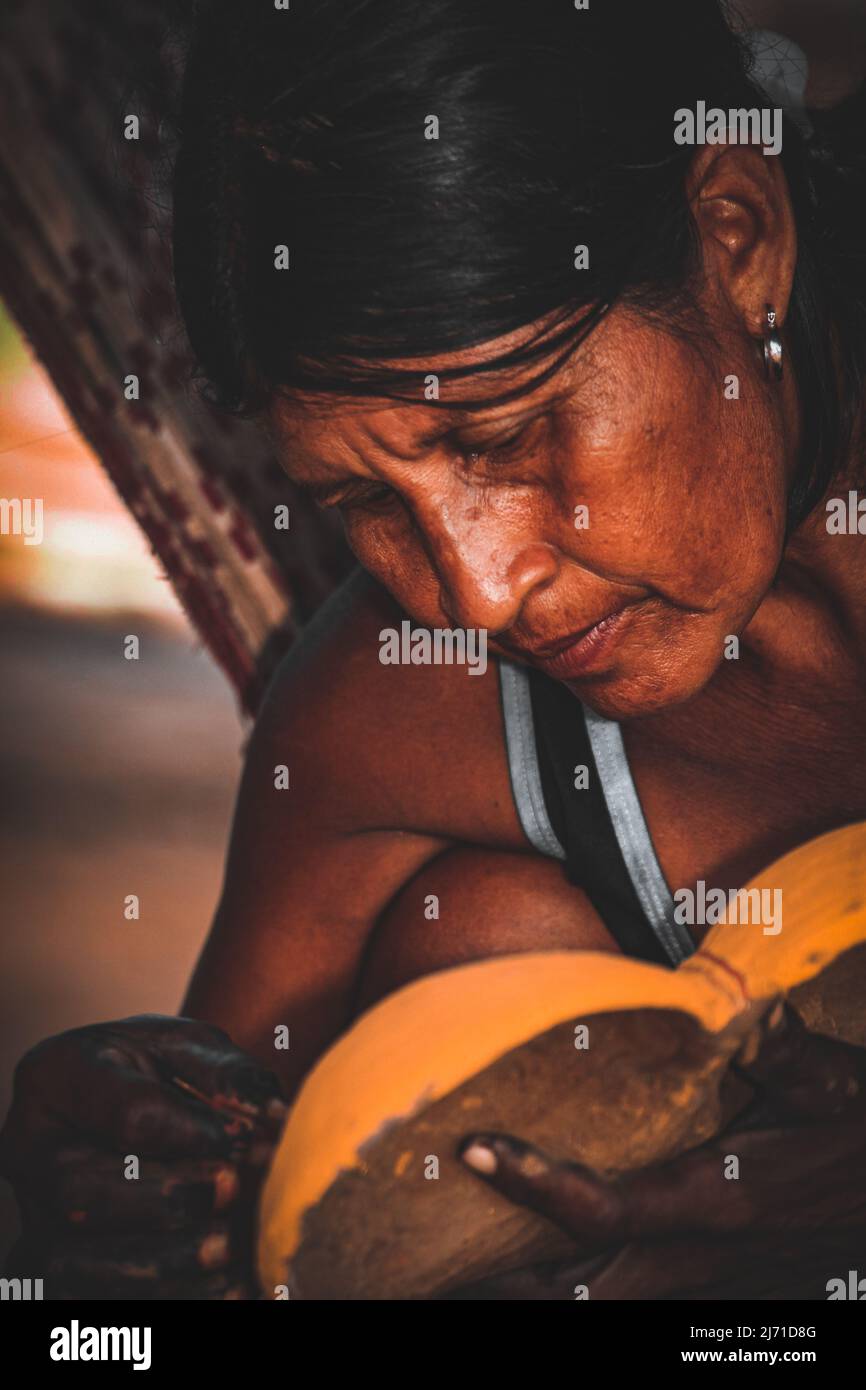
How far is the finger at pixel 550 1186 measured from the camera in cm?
50

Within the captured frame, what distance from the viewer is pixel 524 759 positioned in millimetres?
675

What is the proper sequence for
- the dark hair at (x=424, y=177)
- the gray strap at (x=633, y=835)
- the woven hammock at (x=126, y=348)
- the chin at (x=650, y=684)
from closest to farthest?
the dark hair at (x=424, y=177) → the chin at (x=650, y=684) → the gray strap at (x=633, y=835) → the woven hammock at (x=126, y=348)

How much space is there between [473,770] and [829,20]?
0.37 meters

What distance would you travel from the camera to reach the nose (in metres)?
0.47

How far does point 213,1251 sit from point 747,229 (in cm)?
42

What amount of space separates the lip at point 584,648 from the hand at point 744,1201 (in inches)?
6.0

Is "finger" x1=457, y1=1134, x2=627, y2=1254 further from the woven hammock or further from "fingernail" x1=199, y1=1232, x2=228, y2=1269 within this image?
the woven hammock

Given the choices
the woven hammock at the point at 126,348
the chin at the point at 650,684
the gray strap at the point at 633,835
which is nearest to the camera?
the chin at the point at 650,684

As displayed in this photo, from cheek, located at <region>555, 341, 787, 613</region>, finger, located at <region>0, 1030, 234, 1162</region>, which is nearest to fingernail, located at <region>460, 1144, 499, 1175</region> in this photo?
finger, located at <region>0, 1030, 234, 1162</region>

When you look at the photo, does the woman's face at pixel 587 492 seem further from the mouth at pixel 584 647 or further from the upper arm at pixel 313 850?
the upper arm at pixel 313 850

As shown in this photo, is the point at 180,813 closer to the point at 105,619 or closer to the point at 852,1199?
the point at 105,619

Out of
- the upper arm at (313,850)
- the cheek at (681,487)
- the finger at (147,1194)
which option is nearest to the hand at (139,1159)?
the finger at (147,1194)

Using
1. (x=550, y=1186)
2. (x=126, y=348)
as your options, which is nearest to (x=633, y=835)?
(x=550, y=1186)

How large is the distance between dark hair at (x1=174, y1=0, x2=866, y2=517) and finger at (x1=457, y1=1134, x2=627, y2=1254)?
0.26 metres
